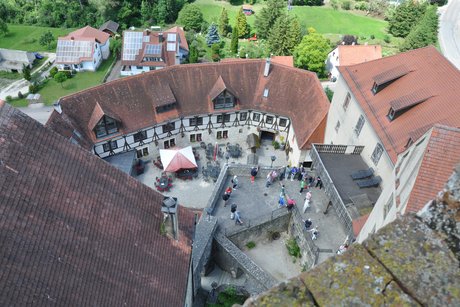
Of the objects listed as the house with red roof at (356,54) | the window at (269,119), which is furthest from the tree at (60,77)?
the house with red roof at (356,54)

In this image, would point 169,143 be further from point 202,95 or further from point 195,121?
point 202,95

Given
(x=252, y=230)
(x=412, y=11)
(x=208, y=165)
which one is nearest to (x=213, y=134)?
(x=208, y=165)

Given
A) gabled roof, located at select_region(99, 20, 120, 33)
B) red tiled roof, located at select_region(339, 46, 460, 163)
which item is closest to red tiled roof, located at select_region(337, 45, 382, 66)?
red tiled roof, located at select_region(339, 46, 460, 163)

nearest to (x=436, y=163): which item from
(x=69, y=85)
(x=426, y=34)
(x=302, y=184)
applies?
(x=302, y=184)

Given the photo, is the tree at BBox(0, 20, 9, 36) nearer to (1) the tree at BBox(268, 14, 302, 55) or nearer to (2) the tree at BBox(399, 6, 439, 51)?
(1) the tree at BBox(268, 14, 302, 55)

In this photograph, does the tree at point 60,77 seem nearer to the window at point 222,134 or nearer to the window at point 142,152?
the window at point 142,152
